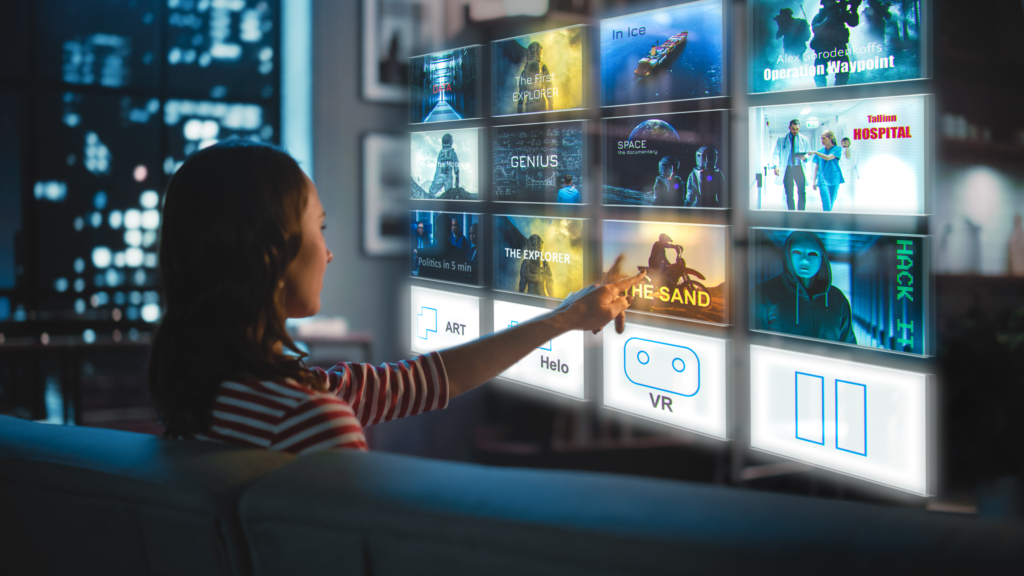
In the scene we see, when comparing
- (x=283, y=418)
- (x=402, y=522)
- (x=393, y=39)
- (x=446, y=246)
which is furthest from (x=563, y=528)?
(x=393, y=39)

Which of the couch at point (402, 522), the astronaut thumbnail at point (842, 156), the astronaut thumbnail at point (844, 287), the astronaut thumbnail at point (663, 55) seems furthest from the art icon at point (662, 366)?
the couch at point (402, 522)

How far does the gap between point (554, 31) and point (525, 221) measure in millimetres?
324

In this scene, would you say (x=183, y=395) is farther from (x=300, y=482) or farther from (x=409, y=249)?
(x=409, y=249)

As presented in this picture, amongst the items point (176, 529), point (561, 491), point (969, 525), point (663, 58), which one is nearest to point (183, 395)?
point (176, 529)

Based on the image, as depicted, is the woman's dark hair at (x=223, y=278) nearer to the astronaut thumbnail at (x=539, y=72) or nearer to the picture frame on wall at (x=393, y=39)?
the astronaut thumbnail at (x=539, y=72)

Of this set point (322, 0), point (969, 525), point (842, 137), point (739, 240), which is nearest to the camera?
point (969, 525)

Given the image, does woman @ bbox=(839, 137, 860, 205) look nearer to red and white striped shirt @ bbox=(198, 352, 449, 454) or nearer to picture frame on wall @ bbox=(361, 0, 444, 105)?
red and white striped shirt @ bbox=(198, 352, 449, 454)

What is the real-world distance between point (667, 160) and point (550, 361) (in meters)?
0.43

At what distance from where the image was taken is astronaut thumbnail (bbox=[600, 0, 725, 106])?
1062 mm

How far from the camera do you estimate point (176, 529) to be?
22.8 inches

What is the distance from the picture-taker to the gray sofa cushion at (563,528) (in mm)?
397

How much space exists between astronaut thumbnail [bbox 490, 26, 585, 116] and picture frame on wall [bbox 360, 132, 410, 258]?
1.77m

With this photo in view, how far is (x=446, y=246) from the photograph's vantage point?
156 centimetres

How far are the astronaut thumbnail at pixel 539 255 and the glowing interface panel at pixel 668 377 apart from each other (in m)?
0.13
